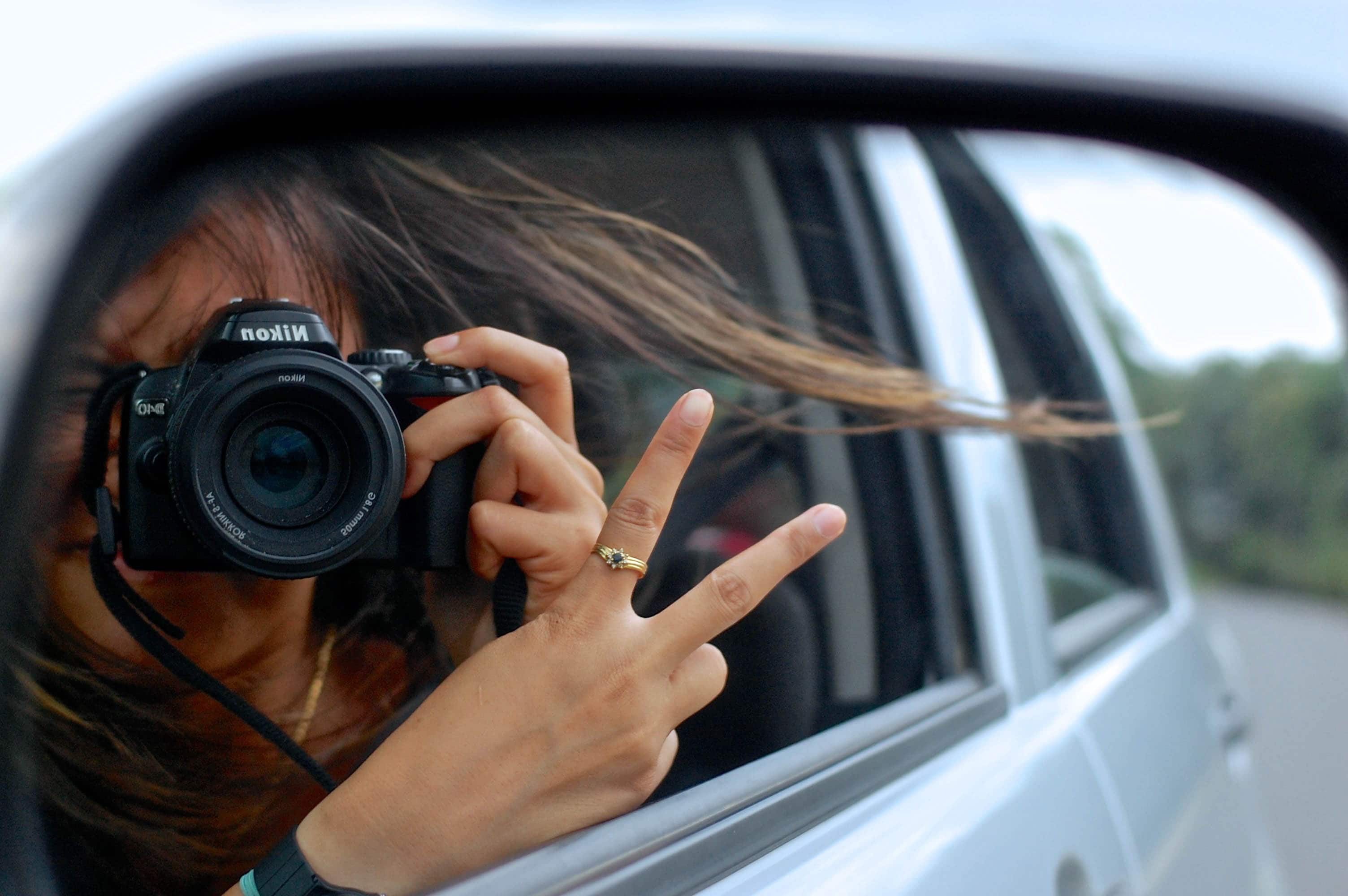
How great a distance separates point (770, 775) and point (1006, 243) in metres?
1.30

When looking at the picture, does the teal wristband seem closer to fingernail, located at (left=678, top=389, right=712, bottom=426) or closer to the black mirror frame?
the black mirror frame

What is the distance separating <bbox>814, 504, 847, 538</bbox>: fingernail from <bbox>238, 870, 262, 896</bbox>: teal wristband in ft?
1.85

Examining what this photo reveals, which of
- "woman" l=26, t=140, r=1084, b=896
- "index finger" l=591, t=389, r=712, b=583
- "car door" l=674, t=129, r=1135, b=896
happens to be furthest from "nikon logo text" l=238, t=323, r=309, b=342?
"car door" l=674, t=129, r=1135, b=896

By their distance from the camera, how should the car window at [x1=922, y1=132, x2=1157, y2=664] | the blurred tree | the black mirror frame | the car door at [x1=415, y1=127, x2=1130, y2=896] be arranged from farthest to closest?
the blurred tree → the car window at [x1=922, y1=132, x2=1157, y2=664] → the car door at [x1=415, y1=127, x2=1130, y2=896] → the black mirror frame

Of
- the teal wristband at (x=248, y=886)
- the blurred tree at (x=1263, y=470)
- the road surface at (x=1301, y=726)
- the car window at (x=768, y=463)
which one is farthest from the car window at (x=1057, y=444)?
the blurred tree at (x=1263, y=470)

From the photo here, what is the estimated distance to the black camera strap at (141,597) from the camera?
0.99m

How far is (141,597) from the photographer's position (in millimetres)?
1026

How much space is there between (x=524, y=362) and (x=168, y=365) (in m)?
0.32

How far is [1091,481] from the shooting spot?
7.77 feet

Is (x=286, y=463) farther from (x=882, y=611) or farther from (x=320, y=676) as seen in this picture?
(x=882, y=611)

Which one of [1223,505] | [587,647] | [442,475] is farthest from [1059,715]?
[1223,505]

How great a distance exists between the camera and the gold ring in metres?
1.00

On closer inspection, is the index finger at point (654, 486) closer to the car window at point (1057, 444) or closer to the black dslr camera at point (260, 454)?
the black dslr camera at point (260, 454)

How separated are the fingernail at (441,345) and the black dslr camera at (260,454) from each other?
9 cm
